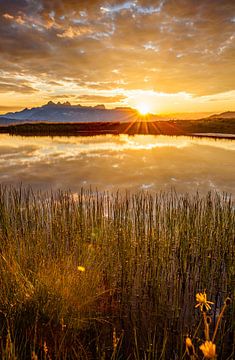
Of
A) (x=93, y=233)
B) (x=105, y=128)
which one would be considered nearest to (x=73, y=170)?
(x=93, y=233)

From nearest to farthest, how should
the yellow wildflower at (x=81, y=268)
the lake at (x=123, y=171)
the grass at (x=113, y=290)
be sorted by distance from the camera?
1. the grass at (x=113, y=290)
2. the yellow wildflower at (x=81, y=268)
3. the lake at (x=123, y=171)

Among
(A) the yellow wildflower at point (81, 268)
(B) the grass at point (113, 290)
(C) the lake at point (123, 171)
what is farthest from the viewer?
(C) the lake at point (123, 171)

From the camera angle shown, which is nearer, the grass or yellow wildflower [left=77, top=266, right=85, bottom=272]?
the grass

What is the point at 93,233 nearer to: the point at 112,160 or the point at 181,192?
the point at 181,192

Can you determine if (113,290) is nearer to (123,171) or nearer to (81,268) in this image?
(81,268)

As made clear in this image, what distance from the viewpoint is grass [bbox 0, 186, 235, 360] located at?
2957 millimetres

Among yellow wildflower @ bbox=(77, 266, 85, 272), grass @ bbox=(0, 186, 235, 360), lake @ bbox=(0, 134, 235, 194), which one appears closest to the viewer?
grass @ bbox=(0, 186, 235, 360)

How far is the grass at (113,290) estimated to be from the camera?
2.96 meters

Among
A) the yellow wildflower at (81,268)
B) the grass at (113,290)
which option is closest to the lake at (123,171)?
the grass at (113,290)

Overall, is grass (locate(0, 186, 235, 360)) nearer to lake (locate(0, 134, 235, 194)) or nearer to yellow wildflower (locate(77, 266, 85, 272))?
yellow wildflower (locate(77, 266, 85, 272))

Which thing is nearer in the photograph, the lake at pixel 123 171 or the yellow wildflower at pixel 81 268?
the yellow wildflower at pixel 81 268

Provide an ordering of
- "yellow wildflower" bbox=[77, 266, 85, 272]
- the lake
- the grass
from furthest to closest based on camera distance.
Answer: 1. the lake
2. "yellow wildflower" bbox=[77, 266, 85, 272]
3. the grass

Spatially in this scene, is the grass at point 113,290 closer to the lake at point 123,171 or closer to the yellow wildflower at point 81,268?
the yellow wildflower at point 81,268

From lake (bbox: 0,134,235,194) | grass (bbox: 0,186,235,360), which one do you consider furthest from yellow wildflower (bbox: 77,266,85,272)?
lake (bbox: 0,134,235,194)
